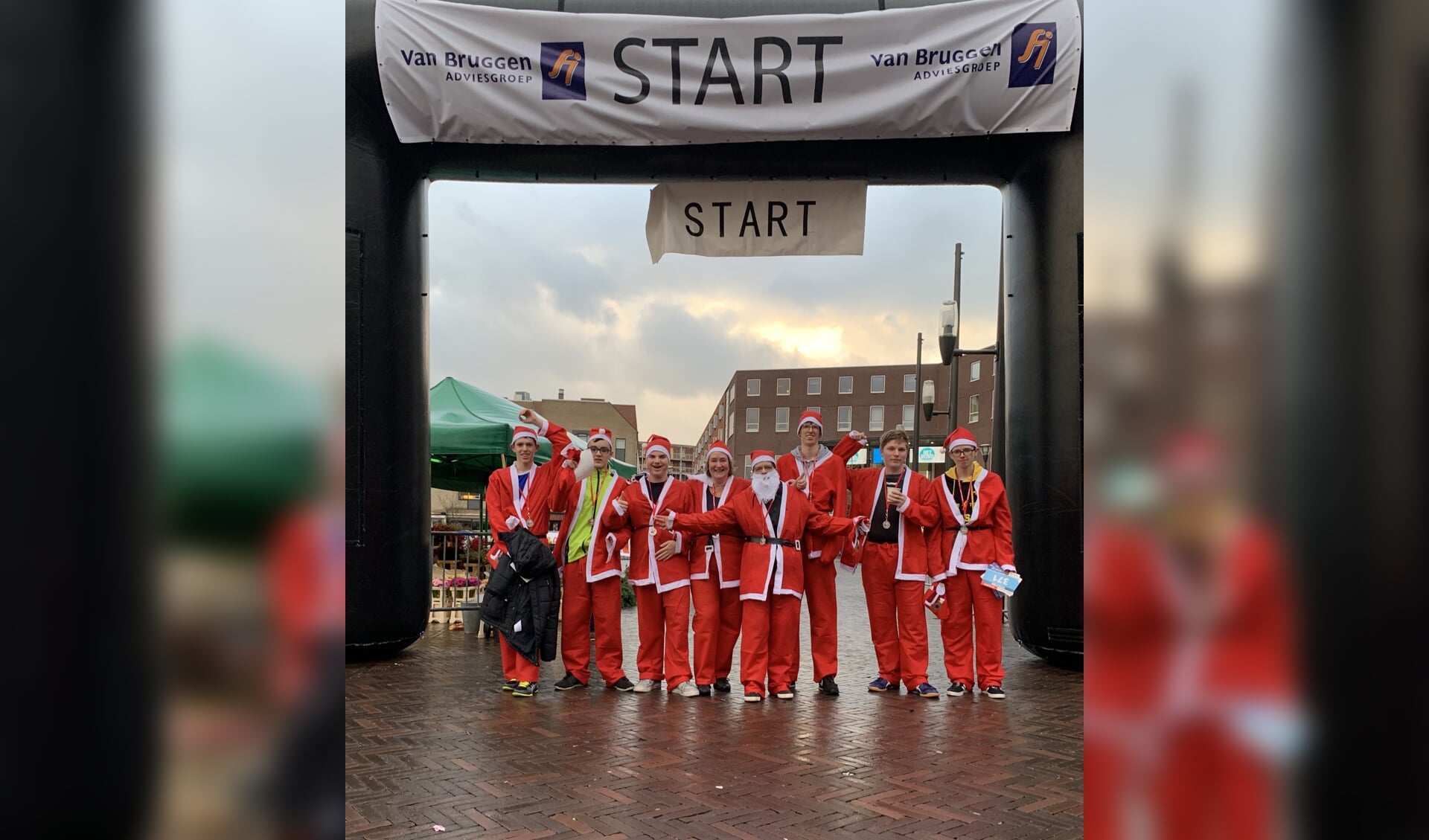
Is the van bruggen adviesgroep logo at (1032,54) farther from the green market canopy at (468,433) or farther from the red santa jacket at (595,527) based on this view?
the green market canopy at (468,433)

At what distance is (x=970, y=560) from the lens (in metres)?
7.57

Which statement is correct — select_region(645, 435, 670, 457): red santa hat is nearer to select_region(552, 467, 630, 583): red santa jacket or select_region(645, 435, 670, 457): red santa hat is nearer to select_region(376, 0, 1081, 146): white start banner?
select_region(552, 467, 630, 583): red santa jacket

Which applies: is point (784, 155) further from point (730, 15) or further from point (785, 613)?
point (785, 613)

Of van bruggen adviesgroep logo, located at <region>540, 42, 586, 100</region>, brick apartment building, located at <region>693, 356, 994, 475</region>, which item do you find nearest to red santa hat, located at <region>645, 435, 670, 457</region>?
van bruggen adviesgroep logo, located at <region>540, 42, 586, 100</region>

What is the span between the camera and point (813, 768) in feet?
17.0

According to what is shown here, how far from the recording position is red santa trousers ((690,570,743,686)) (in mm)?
7484

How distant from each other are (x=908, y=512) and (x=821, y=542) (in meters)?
0.69

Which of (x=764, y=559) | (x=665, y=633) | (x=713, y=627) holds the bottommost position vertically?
(x=665, y=633)

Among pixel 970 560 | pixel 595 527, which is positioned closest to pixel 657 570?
pixel 595 527

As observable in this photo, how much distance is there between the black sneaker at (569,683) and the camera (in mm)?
7594

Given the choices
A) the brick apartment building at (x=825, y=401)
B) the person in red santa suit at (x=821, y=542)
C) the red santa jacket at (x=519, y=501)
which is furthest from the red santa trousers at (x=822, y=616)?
the brick apartment building at (x=825, y=401)

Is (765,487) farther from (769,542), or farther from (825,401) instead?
(825,401)
